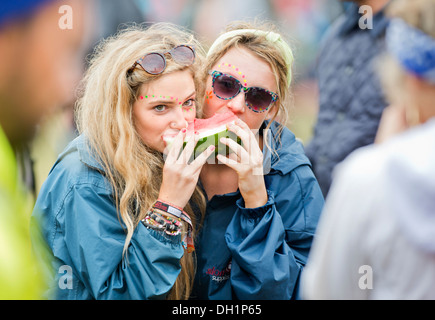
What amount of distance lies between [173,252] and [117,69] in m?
1.14

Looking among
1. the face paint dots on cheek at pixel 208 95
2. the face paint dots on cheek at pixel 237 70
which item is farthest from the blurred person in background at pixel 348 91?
the face paint dots on cheek at pixel 208 95

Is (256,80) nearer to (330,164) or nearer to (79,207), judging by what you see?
(79,207)

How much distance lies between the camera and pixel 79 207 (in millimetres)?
2316

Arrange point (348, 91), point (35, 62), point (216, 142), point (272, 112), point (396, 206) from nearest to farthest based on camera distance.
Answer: point (396, 206) → point (216, 142) → point (272, 112) → point (35, 62) → point (348, 91)

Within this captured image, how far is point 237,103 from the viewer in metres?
2.72

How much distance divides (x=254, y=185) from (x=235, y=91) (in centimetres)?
64

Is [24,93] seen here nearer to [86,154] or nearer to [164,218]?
[86,154]

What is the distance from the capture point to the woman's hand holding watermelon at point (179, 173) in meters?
2.40

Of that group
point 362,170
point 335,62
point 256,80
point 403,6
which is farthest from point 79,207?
point 335,62

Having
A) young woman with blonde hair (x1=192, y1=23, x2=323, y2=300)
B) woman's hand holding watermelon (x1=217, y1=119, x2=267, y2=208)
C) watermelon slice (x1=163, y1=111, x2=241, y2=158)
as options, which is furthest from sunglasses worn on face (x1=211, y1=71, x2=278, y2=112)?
woman's hand holding watermelon (x1=217, y1=119, x2=267, y2=208)

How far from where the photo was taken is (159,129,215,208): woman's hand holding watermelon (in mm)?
2400

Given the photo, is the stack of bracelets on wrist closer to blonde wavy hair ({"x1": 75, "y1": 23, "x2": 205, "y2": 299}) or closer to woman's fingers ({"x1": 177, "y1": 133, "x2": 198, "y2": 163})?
blonde wavy hair ({"x1": 75, "y1": 23, "x2": 205, "y2": 299})

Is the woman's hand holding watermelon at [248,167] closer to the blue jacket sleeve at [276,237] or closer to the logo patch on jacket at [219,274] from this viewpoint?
the blue jacket sleeve at [276,237]

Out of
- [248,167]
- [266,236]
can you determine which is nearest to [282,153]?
[248,167]
